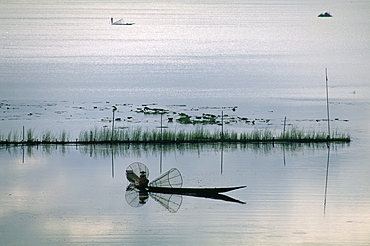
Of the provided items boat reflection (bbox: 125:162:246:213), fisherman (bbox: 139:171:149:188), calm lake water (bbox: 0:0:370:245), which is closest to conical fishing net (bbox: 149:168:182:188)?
boat reflection (bbox: 125:162:246:213)

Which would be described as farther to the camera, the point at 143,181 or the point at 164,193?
the point at 143,181

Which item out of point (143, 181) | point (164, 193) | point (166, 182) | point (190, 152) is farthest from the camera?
point (190, 152)

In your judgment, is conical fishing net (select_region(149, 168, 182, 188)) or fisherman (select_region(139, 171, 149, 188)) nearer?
fisherman (select_region(139, 171, 149, 188))

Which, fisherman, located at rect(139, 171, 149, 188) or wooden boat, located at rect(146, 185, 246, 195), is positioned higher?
fisherman, located at rect(139, 171, 149, 188)

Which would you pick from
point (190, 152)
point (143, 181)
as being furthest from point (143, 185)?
point (190, 152)

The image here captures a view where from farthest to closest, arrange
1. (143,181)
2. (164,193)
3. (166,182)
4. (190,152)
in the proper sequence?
1. (190,152)
2. (166,182)
3. (143,181)
4. (164,193)

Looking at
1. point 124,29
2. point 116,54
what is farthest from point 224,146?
point 124,29

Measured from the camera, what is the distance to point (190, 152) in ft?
70.1

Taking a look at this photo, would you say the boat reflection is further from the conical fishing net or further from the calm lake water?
the calm lake water

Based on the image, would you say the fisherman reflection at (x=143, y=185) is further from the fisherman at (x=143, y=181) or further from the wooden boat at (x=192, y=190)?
the wooden boat at (x=192, y=190)

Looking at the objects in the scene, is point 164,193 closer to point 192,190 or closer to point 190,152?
point 192,190

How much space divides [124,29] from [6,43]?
127 feet

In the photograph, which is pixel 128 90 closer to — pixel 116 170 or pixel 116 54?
pixel 116 170

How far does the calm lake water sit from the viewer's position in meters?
13.6
